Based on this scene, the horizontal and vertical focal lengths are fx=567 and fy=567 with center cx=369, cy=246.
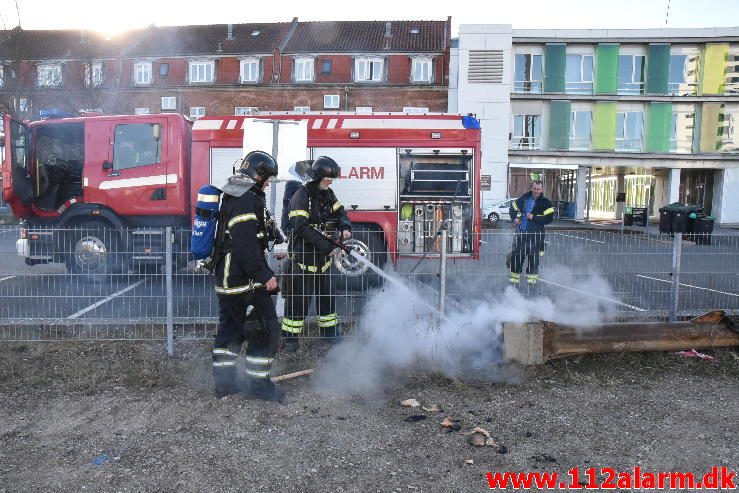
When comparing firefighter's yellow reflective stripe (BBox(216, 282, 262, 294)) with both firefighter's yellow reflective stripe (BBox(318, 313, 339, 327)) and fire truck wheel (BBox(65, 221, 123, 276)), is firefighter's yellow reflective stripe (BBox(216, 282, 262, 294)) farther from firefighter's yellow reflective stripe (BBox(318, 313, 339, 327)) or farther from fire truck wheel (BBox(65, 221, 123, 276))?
fire truck wheel (BBox(65, 221, 123, 276))

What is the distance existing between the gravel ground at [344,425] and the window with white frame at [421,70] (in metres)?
33.0

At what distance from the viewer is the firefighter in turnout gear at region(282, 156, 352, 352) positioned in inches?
205

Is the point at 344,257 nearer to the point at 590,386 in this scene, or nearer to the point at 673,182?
the point at 590,386

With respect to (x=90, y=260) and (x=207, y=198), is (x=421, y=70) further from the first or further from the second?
(x=207, y=198)

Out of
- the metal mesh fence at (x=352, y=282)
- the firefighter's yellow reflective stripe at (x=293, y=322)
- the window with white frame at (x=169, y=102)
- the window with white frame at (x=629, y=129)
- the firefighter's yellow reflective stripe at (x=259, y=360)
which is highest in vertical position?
the window with white frame at (x=169, y=102)

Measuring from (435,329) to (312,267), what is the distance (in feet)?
4.20

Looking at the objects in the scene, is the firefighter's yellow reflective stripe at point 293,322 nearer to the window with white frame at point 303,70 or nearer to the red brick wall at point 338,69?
the red brick wall at point 338,69

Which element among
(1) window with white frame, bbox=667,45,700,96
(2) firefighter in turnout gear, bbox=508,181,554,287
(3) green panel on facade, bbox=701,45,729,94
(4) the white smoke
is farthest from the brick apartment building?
(4) the white smoke

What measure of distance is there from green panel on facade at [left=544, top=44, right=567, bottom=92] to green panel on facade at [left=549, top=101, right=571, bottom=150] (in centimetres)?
89

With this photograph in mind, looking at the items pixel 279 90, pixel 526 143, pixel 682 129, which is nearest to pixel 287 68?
pixel 279 90

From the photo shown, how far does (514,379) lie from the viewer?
4570mm

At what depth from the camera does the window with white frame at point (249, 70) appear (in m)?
37.0

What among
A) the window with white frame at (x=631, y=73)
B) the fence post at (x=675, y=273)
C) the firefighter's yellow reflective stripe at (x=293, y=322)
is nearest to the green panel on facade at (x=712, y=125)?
the window with white frame at (x=631, y=73)

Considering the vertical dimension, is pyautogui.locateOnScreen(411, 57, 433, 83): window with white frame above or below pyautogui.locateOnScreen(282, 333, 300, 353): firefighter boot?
above
